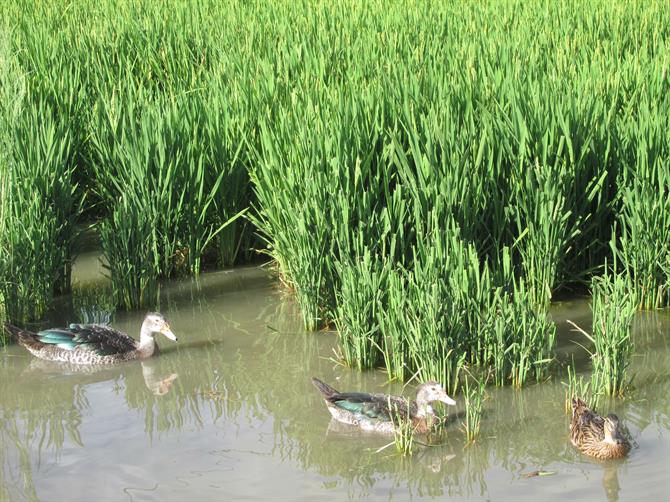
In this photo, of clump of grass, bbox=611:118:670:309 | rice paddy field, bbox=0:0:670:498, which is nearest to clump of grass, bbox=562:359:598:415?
rice paddy field, bbox=0:0:670:498

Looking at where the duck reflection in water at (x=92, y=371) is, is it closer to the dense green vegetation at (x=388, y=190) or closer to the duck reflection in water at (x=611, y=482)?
the dense green vegetation at (x=388, y=190)

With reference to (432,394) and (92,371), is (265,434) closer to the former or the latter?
(432,394)

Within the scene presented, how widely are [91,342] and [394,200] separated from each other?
6.35 feet

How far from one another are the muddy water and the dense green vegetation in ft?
1.10

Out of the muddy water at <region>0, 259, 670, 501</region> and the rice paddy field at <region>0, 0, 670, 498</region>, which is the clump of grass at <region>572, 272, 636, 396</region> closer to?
the rice paddy field at <region>0, 0, 670, 498</region>

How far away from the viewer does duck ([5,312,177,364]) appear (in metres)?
6.21

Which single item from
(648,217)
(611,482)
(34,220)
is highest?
(34,220)

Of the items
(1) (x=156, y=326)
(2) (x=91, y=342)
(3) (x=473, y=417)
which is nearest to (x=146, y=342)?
(1) (x=156, y=326)

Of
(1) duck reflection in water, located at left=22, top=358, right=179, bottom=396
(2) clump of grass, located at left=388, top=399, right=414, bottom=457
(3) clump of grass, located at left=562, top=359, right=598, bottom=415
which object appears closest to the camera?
(2) clump of grass, located at left=388, top=399, right=414, bottom=457

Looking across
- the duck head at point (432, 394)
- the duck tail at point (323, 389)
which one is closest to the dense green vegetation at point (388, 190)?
the duck head at point (432, 394)

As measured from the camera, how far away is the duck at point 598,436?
4812mm

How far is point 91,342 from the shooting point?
620 cm

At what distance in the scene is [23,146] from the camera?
7203mm

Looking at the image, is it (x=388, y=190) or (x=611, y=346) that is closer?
(x=611, y=346)
